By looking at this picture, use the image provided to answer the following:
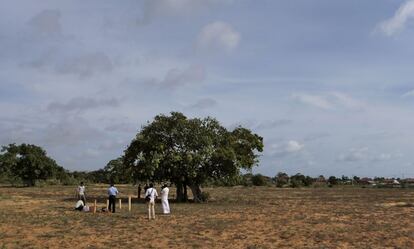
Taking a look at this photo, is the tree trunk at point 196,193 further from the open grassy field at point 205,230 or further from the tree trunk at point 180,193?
the open grassy field at point 205,230

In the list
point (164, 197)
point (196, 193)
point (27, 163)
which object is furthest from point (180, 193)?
point (27, 163)

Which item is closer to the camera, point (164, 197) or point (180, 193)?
point (164, 197)

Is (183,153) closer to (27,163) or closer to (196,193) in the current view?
(196,193)

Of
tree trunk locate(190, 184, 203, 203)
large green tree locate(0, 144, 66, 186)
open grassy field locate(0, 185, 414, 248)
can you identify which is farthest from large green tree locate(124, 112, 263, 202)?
large green tree locate(0, 144, 66, 186)

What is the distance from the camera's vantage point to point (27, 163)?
254ft

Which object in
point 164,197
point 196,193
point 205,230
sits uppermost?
point 196,193

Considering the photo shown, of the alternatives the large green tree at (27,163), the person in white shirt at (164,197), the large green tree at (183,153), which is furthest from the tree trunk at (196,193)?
the large green tree at (27,163)

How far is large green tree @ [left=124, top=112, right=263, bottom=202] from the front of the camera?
38.9 m

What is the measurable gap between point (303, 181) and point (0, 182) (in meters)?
54.2

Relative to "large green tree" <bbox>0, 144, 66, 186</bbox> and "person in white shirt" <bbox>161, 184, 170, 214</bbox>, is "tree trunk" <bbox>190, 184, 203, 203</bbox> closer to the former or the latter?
"person in white shirt" <bbox>161, 184, 170, 214</bbox>

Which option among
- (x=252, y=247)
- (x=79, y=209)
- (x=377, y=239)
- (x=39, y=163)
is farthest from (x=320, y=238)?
(x=39, y=163)

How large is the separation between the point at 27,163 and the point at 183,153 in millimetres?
44755

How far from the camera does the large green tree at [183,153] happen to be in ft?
128

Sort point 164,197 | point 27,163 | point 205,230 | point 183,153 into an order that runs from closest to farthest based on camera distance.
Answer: point 205,230 → point 164,197 → point 183,153 → point 27,163
